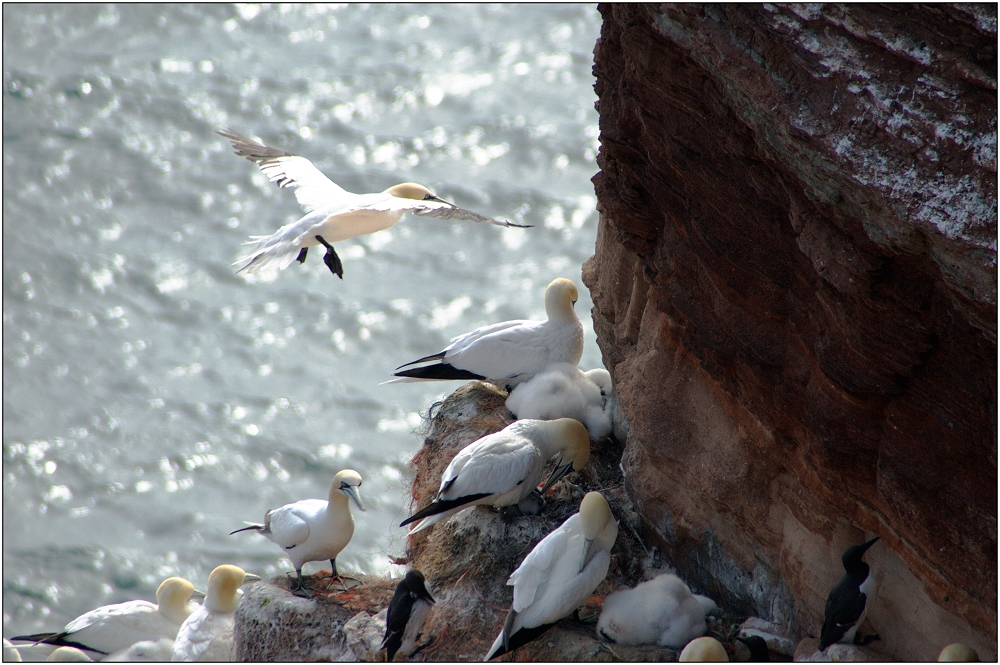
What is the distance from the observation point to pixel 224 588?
5879 mm

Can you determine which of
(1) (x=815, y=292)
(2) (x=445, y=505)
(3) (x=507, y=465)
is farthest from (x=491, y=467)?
(1) (x=815, y=292)

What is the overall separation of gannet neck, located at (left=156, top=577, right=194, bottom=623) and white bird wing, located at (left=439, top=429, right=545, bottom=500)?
1.98 metres

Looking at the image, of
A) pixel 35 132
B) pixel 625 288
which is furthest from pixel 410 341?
pixel 625 288

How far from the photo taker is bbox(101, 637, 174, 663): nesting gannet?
19.9 ft

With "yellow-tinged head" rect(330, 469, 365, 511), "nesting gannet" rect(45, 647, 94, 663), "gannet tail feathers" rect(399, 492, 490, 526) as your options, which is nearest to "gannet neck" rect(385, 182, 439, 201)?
"yellow-tinged head" rect(330, 469, 365, 511)

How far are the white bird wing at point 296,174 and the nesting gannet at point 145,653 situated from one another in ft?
8.39

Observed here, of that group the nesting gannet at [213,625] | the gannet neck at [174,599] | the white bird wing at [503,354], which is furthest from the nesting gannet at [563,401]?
the gannet neck at [174,599]

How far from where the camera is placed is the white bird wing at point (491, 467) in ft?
17.1

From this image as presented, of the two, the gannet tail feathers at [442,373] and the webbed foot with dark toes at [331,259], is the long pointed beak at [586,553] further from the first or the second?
the gannet tail feathers at [442,373]

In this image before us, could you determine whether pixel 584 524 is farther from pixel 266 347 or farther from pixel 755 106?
pixel 266 347

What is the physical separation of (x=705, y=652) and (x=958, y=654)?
98cm

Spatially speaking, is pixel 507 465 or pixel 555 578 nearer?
pixel 555 578

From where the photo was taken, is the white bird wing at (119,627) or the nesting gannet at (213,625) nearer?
the nesting gannet at (213,625)

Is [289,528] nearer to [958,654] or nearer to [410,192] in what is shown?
[410,192]
